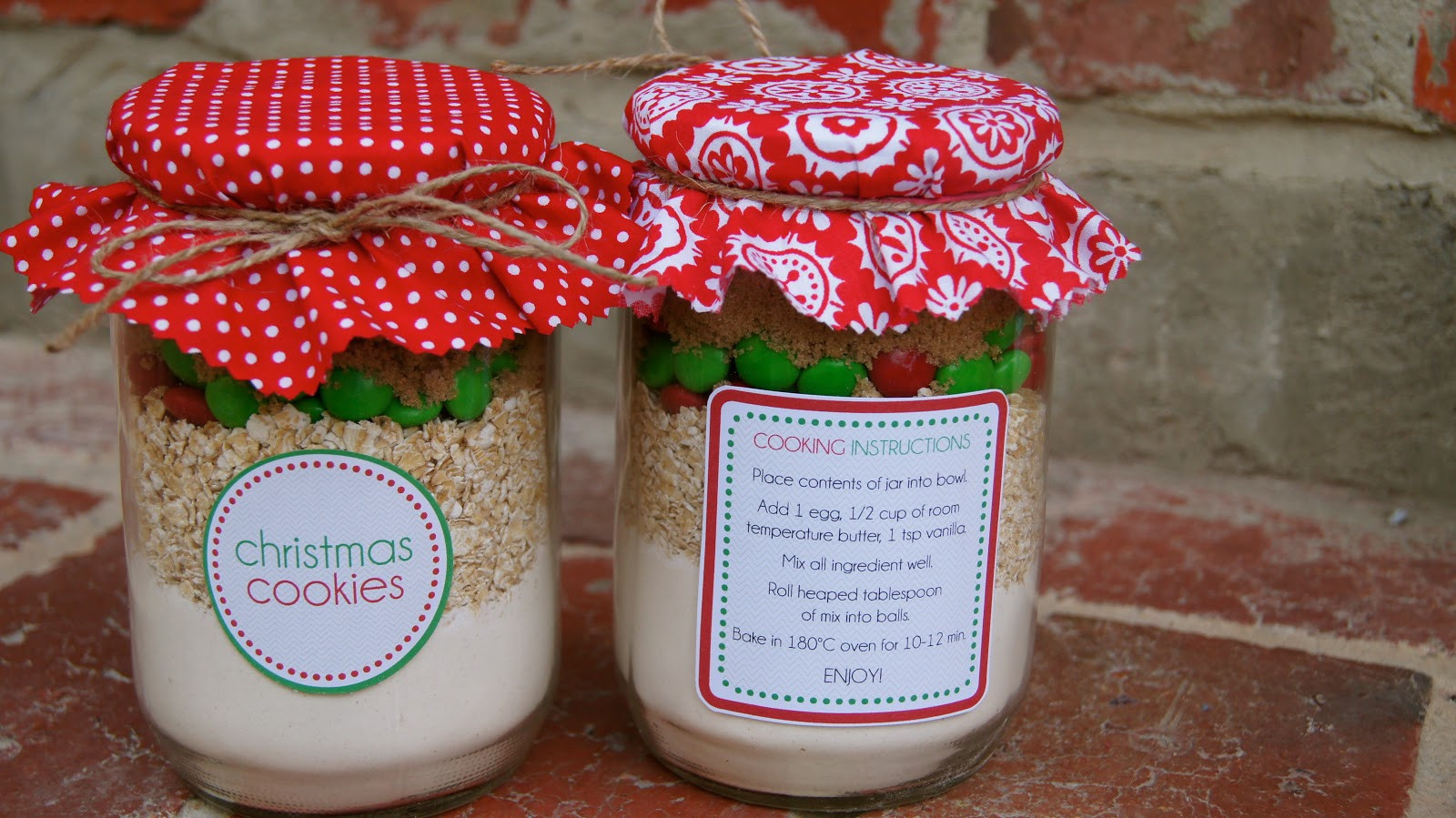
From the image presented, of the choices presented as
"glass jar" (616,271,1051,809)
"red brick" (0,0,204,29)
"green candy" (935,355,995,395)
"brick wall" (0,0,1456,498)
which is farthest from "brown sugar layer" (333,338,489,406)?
"red brick" (0,0,204,29)

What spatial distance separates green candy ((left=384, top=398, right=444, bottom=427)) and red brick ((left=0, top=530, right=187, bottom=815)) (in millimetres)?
234

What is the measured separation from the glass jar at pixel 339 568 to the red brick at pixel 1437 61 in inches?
23.5

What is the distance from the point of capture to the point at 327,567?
0.64 metres

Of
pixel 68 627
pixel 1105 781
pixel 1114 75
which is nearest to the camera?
pixel 1105 781

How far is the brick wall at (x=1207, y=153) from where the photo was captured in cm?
95

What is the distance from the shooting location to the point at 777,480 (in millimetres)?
652

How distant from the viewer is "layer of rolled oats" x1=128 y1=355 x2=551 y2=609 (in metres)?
0.63

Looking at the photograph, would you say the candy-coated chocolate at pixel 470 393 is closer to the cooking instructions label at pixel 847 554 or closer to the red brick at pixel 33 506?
the cooking instructions label at pixel 847 554

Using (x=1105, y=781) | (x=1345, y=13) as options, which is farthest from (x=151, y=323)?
(x=1345, y=13)

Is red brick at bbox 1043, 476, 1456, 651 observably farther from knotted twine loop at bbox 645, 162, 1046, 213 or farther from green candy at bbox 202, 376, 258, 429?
green candy at bbox 202, 376, 258, 429

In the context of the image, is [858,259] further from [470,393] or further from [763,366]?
[470,393]

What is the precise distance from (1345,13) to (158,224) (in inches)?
28.9

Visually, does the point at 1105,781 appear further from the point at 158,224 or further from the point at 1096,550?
the point at 158,224

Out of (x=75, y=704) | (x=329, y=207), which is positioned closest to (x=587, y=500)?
(x=75, y=704)
